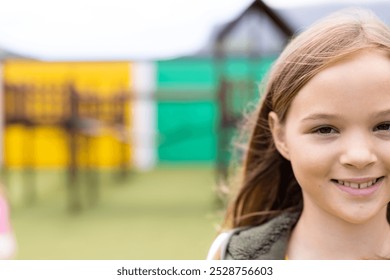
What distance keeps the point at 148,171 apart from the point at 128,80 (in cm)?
79

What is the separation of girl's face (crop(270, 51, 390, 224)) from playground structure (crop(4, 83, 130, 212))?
2.66m

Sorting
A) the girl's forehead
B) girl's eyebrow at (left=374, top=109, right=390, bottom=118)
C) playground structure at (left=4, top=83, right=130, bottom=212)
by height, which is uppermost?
the girl's forehead

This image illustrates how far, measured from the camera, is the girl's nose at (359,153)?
1.70ft

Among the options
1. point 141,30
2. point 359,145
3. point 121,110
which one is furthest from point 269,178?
point 121,110

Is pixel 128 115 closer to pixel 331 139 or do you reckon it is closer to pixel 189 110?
pixel 189 110

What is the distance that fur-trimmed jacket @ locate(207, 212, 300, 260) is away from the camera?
0.63 metres

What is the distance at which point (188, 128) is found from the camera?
4.73 metres

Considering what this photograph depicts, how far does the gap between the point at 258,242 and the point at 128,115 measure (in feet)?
14.4

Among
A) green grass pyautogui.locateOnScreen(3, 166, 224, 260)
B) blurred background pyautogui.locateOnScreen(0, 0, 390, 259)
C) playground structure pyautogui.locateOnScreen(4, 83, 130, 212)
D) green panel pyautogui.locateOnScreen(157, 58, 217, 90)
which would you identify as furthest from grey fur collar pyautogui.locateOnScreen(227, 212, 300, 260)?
green panel pyautogui.locateOnScreen(157, 58, 217, 90)

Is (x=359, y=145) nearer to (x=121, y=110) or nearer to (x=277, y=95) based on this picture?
(x=277, y=95)

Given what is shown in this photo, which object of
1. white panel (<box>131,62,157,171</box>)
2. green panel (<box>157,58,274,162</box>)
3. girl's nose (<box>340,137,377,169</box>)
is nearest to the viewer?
girl's nose (<box>340,137,377,169</box>)

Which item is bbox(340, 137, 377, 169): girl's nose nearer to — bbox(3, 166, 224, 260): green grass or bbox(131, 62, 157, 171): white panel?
bbox(3, 166, 224, 260): green grass

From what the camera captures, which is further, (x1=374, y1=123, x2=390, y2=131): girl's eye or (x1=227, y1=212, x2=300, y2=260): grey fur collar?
(x1=227, y1=212, x2=300, y2=260): grey fur collar

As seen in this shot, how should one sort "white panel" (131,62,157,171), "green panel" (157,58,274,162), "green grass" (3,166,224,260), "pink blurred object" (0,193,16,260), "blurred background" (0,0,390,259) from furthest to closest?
"white panel" (131,62,157,171) < "green panel" (157,58,274,162) < "green grass" (3,166,224,260) < "blurred background" (0,0,390,259) < "pink blurred object" (0,193,16,260)
